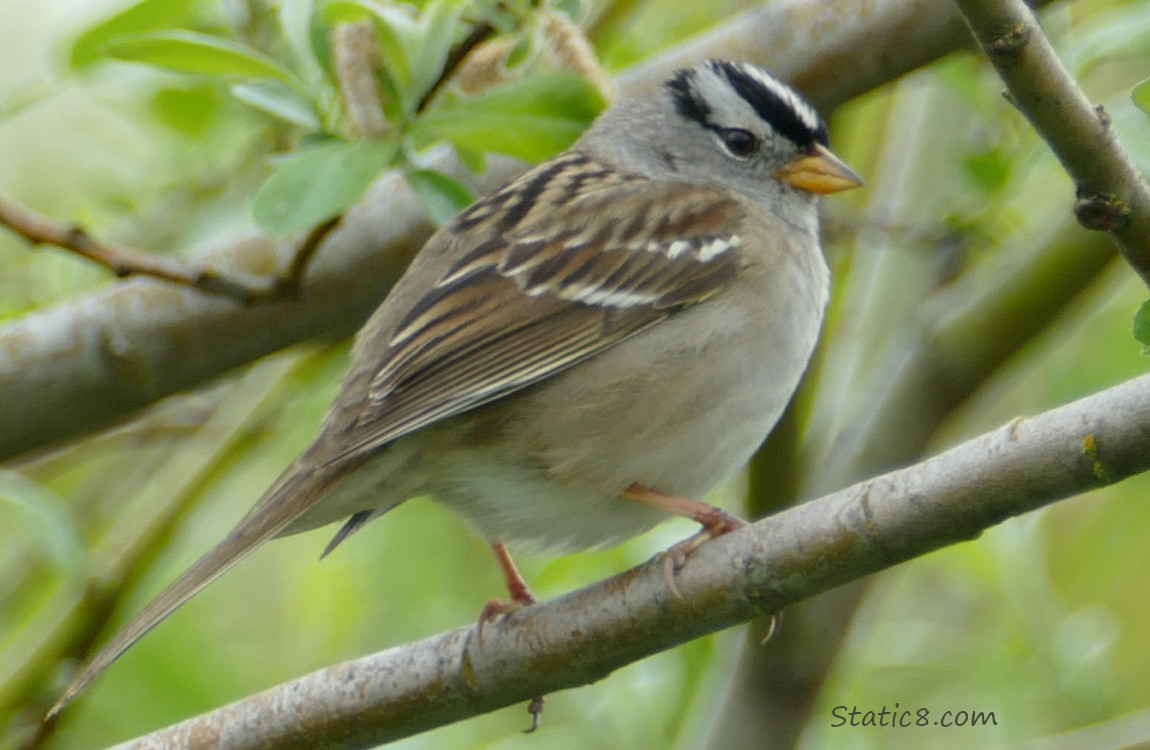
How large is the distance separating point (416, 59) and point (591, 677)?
87cm

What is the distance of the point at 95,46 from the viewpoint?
2.33 m

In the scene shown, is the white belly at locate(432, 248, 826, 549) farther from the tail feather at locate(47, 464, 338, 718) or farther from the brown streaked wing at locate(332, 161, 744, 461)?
the tail feather at locate(47, 464, 338, 718)

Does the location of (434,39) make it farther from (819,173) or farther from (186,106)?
(186,106)

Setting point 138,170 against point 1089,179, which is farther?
point 138,170

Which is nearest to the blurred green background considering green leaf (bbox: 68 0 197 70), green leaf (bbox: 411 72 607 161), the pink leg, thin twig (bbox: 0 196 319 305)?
green leaf (bbox: 68 0 197 70)

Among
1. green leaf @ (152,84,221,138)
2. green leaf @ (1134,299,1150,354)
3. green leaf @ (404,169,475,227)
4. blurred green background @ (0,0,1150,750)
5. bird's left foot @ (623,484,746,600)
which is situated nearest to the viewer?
green leaf @ (1134,299,1150,354)

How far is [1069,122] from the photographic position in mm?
1521

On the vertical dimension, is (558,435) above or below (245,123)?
below

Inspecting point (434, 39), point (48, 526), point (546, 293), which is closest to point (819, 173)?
point (546, 293)

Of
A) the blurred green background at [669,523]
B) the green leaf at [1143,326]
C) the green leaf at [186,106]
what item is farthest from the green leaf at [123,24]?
the green leaf at [1143,326]

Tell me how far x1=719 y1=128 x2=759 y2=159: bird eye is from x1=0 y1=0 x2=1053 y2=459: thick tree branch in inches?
5.4

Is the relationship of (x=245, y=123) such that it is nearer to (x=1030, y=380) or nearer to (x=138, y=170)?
(x=138, y=170)

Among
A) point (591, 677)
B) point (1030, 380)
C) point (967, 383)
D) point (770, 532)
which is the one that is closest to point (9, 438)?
point (591, 677)

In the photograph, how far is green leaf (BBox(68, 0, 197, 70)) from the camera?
2322 millimetres
